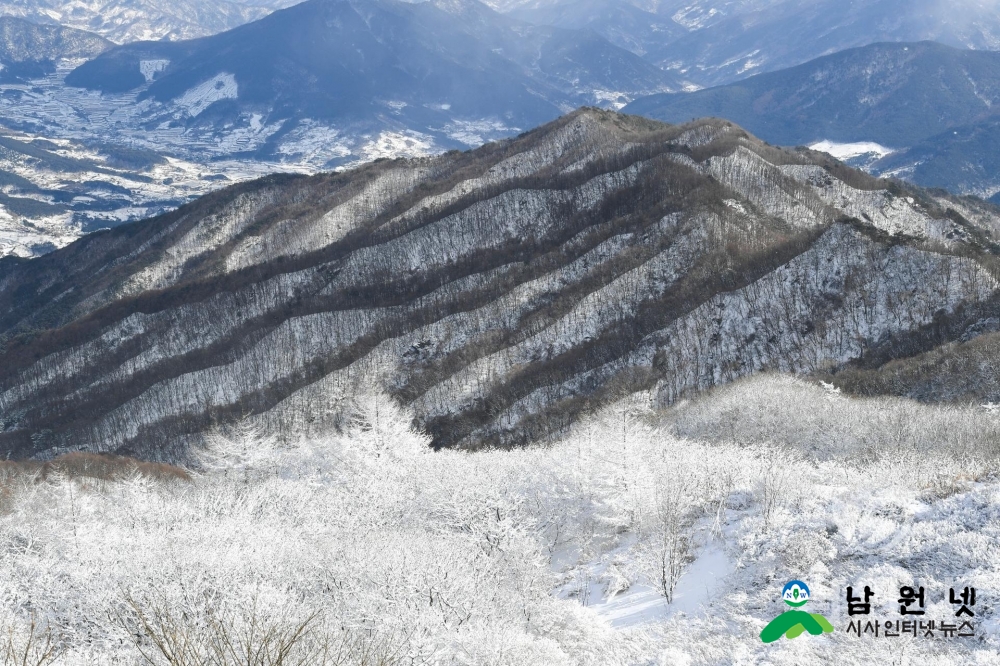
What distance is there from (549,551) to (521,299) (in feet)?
264

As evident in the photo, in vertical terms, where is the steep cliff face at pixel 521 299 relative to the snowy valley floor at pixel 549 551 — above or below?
above

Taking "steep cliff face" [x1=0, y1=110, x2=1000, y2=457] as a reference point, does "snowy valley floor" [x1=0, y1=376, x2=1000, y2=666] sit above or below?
below

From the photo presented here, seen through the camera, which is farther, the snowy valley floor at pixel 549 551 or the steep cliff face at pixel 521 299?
the steep cliff face at pixel 521 299

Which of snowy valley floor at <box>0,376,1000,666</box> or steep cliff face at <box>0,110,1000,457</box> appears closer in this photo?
snowy valley floor at <box>0,376,1000,666</box>

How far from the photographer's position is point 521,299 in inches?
5128

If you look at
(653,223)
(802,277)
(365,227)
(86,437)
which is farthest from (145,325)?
(802,277)

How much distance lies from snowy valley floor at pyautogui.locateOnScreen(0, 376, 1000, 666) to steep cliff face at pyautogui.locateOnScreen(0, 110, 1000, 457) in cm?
3072

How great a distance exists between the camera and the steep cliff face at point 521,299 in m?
101

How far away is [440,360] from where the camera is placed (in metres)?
123

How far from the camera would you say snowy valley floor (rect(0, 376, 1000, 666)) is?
3488cm

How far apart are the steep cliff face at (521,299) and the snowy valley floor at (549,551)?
30.7 meters

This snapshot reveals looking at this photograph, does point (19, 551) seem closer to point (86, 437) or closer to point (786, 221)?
point (86, 437)

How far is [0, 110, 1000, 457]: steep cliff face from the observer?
101 metres

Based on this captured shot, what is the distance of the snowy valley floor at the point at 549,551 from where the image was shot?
3488 cm
